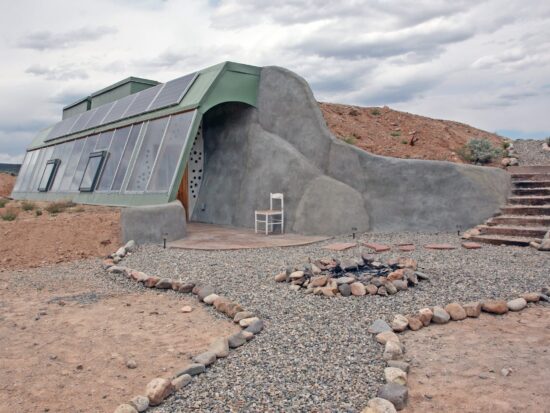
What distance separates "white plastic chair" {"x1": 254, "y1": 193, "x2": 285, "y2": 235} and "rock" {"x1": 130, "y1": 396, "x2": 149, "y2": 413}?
7.19 metres

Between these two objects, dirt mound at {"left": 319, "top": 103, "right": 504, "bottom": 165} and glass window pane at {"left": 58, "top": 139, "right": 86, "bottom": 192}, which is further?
glass window pane at {"left": 58, "top": 139, "right": 86, "bottom": 192}

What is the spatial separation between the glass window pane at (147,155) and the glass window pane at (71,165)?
4.97 metres

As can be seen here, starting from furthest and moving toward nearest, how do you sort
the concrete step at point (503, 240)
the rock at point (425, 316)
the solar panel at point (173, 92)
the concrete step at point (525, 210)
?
the solar panel at point (173, 92) → the concrete step at point (525, 210) → the concrete step at point (503, 240) → the rock at point (425, 316)

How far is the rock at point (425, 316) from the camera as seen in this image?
488 cm

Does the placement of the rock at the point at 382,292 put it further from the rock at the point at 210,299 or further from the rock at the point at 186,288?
the rock at the point at 186,288

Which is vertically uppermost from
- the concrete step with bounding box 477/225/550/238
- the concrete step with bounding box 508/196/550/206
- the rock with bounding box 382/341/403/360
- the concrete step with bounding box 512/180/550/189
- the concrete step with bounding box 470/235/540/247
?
the concrete step with bounding box 512/180/550/189

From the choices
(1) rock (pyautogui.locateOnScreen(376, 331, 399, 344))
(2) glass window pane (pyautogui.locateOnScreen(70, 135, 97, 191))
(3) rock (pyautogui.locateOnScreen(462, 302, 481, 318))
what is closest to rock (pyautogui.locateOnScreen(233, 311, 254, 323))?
(1) rock (pyautogui.locateOnScreen(376, 331, 399, 344))

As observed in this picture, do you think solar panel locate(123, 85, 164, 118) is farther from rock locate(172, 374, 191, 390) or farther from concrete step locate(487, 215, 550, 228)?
rock locate(172, 374, 191, 390)

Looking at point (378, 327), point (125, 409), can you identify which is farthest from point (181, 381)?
point (378, 327)

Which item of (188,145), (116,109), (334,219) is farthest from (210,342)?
(116,109)

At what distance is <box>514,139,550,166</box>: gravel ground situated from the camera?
12656 millimetres

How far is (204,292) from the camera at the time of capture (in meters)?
6.13

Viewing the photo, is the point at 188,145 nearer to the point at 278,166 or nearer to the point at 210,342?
the point at 278,166

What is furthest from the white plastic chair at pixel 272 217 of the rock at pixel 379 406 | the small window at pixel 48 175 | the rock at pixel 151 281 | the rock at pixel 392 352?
the small window at pixel 48 175
